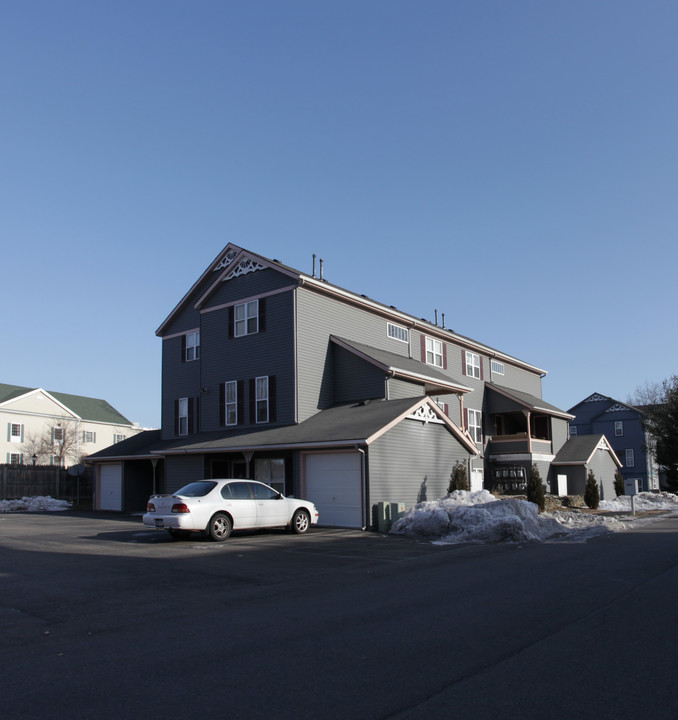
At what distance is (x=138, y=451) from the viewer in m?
33.0

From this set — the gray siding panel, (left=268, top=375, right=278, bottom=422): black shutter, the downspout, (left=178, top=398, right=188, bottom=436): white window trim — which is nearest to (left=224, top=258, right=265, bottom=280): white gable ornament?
(left=268, top=375, right=278, bottom=422): black shutter

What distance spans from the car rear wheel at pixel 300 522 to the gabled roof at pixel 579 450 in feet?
79.2

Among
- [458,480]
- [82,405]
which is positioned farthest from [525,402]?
[82,405]

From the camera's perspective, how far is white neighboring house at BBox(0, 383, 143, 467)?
57.9 meters

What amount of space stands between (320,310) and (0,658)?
22601 millimetres

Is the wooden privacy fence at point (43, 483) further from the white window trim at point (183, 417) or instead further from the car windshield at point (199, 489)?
the car windshield at point (199, 489)

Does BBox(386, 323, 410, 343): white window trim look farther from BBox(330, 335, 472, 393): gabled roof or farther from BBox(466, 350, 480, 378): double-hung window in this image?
BBox(466, 350, 480, 378): double-hung window

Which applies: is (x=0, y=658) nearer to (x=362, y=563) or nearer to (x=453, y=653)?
(x=453, y=653)

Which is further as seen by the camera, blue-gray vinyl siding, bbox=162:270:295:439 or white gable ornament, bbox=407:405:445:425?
blue-gray vinyl siding, bbox=162:270:295:439

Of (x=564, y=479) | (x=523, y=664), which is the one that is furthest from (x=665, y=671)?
(x=564, y=479)

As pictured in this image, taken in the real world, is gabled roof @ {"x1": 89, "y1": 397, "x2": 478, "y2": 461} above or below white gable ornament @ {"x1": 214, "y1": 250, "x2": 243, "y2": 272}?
below

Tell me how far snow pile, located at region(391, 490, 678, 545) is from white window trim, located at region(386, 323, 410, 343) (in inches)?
429

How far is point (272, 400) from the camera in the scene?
27641 mm

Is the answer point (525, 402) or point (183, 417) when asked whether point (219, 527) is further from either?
point (525, 402)
